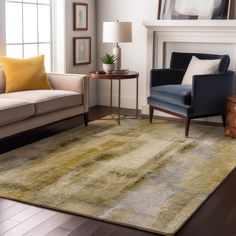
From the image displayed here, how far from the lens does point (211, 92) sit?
5000 mm

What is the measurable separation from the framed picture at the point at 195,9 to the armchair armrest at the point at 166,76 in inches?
27.4

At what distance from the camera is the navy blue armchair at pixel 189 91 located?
4875 mm

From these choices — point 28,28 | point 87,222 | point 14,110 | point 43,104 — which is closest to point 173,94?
point 43,104

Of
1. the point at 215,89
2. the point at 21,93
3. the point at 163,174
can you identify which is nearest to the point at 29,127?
the point at 21,93

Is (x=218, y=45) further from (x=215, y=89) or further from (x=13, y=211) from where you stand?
(x=13, y=211)

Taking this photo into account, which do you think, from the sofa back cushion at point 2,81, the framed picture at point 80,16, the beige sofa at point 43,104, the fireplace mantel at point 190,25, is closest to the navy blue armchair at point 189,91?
the fireplace mantel at point 190,25

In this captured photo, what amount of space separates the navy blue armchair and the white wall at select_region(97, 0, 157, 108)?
2.23ft

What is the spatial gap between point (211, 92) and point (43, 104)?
1.77 meters

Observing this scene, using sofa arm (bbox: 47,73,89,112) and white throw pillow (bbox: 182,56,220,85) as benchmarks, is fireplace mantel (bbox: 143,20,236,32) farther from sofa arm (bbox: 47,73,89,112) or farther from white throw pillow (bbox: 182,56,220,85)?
sofa arm (bbox: 47,73,89,112)

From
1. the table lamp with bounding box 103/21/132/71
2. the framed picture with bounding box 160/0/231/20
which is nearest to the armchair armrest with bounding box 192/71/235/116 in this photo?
the framed picture with bounding box 160/0/231/20

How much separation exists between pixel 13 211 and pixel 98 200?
21.9 inches

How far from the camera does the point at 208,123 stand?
221 inches

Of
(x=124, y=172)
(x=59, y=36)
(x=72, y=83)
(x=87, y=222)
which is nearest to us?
(x=87, y=222)

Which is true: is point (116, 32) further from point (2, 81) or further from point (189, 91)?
point (2, 81)
